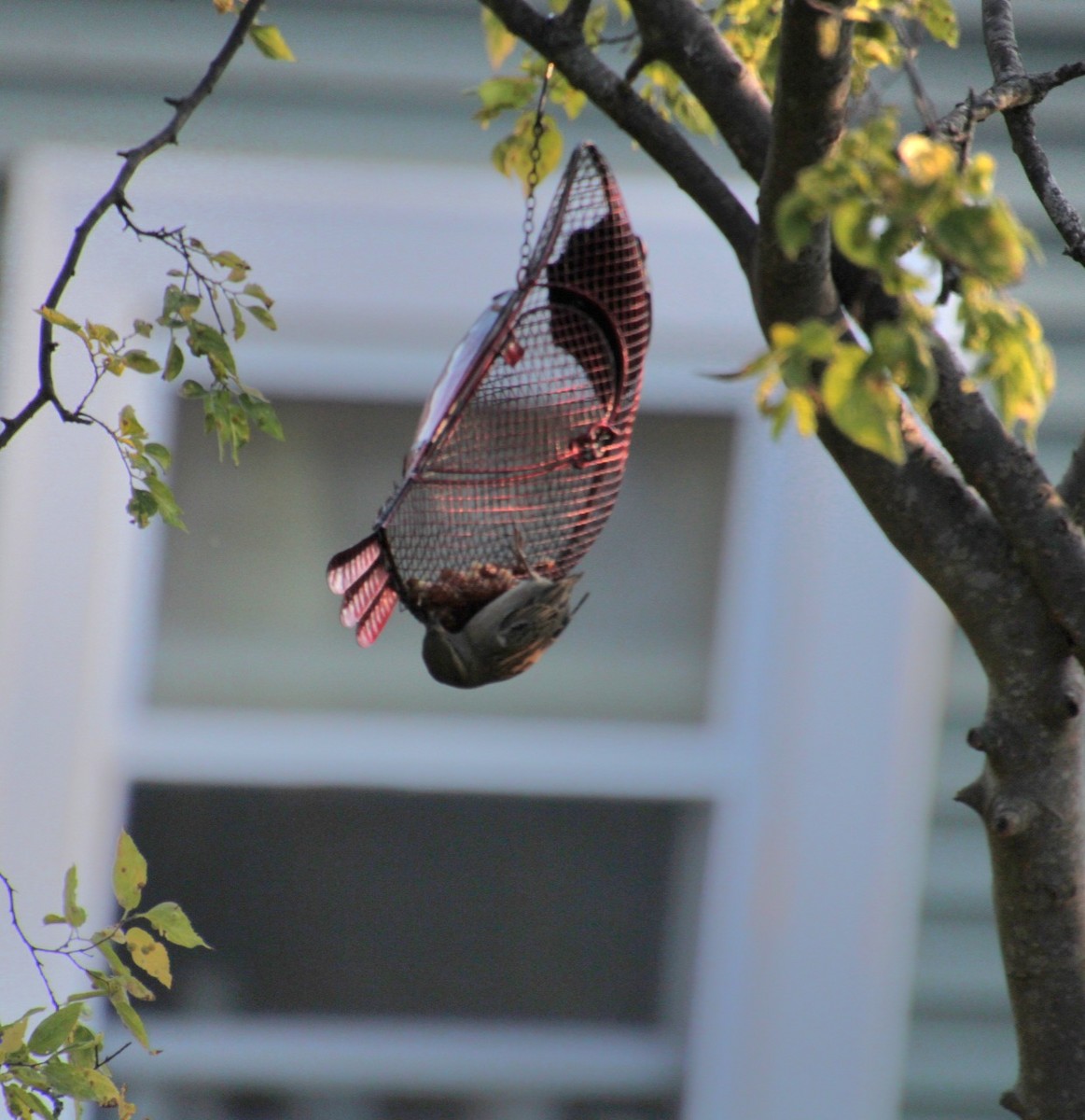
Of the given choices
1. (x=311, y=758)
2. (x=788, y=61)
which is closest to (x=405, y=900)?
(x=311, y=758)

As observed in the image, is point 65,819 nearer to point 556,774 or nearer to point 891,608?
point 556,774

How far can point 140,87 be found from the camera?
1.94m

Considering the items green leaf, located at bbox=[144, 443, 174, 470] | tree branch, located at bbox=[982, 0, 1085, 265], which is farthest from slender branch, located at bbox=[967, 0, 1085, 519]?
green leaf, located at bbox=[144, 443, 174, 470]

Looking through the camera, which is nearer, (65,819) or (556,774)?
(65,819)

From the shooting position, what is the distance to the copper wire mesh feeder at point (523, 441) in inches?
43.5

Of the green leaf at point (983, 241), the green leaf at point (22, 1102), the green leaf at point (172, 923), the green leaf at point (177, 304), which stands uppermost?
the green leaf at point (177, 304)

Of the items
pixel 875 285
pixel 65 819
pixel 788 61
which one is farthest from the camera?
pixel 65 819

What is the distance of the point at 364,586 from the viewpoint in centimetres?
111

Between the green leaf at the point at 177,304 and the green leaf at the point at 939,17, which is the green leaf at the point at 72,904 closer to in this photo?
the green leaf at the point at 177,304

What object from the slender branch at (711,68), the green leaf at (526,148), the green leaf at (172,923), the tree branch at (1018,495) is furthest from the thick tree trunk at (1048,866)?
the green leaf at (526,148)

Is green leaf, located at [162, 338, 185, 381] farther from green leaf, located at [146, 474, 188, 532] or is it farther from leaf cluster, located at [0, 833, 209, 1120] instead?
leaf cluster, located at [0, 833, 209, 1120]

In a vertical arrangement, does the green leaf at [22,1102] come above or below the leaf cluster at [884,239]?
below

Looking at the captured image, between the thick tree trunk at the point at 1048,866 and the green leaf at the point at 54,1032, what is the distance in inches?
25.8

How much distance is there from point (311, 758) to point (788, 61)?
139 centimetres
